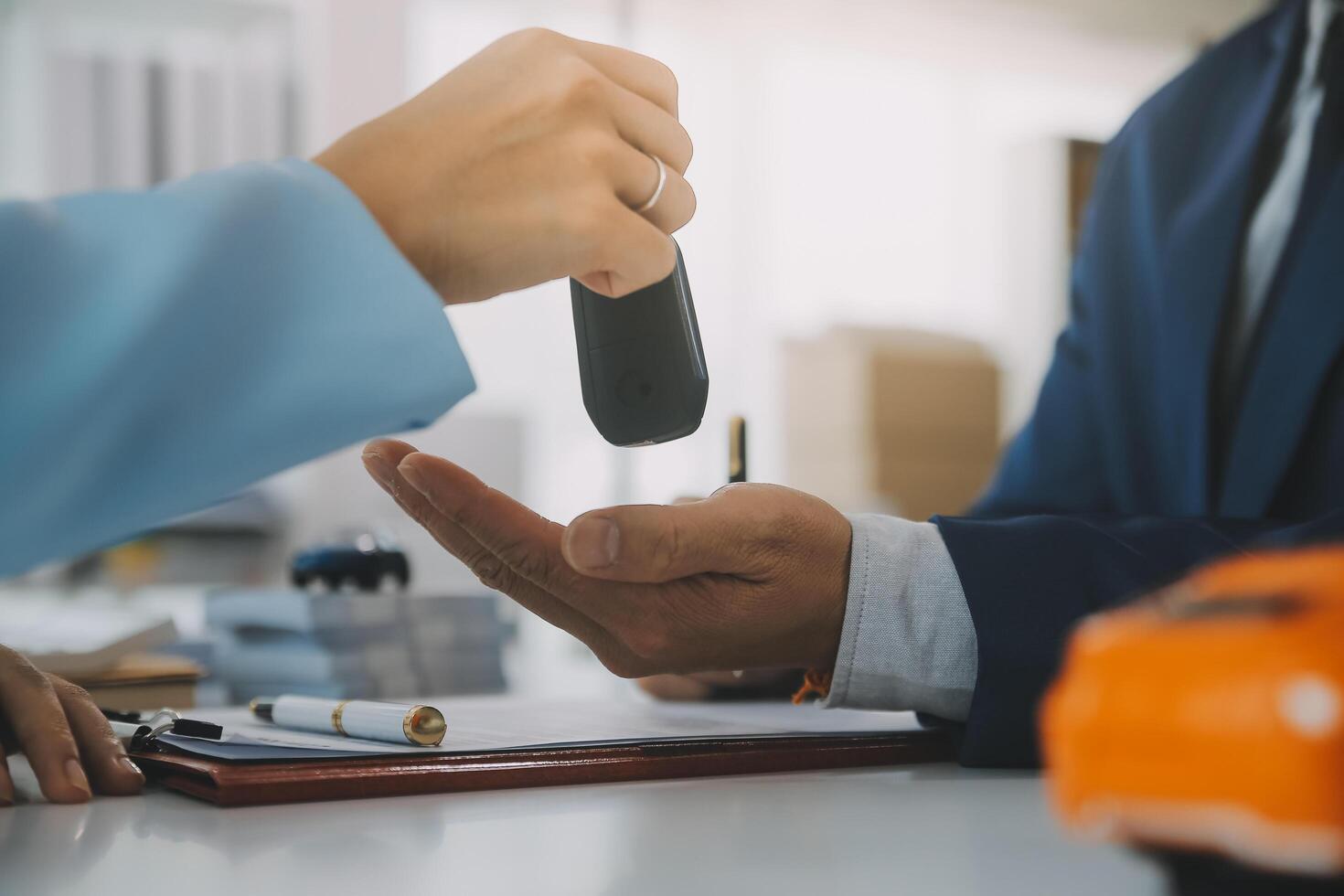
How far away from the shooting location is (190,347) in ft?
1.35

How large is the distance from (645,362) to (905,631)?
23 cm

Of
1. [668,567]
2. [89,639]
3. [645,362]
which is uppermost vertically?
[645,362]

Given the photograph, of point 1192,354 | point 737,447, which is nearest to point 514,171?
point 737,447

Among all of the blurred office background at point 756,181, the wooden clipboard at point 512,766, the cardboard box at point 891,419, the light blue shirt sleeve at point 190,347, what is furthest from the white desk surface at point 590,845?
the cardboard box at point 891,419

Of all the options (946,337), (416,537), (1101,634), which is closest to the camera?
(1101,634)

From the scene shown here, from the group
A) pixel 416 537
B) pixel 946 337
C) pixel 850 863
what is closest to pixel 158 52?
pixel 416 537

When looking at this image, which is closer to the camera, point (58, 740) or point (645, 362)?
point (58, 740)

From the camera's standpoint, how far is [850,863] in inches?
15.4

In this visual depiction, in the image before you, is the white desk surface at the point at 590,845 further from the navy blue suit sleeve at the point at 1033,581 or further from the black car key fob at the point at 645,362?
the black car key fob at the point at 645,362

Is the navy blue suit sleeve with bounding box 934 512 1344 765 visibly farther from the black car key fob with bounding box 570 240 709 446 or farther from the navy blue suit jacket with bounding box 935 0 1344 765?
the black car key fob with bounding box 570 240 709 446

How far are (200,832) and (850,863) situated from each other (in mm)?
260

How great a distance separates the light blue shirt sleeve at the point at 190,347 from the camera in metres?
0.39

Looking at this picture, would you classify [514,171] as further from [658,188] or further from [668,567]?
[668,567]

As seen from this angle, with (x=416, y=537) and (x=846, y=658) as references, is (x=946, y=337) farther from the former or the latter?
(x=846, y=658)
